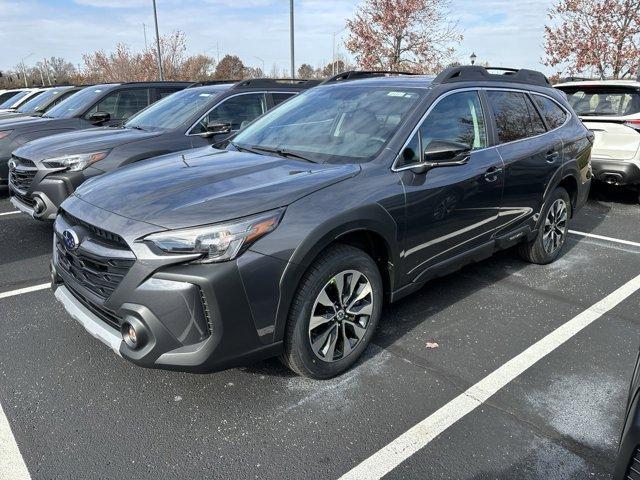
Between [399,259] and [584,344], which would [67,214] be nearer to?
[399,259]

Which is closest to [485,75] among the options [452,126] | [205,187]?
[452,126]

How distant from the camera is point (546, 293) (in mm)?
4438

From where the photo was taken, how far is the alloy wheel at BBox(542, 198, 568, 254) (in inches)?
196

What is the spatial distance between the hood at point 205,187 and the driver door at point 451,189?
541 millimetres

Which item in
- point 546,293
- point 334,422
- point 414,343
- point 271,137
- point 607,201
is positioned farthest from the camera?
→ point 607,201

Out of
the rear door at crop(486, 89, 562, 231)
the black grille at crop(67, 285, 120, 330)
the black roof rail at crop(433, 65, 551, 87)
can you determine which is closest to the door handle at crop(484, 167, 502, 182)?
the rear door at crop(486, 89, 562, 231)

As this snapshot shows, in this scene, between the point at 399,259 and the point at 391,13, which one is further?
the point at 391,13

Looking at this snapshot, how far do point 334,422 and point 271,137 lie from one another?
7.08 feet

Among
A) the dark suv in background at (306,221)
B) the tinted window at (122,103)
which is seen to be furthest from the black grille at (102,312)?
the tinted window at (122,103)

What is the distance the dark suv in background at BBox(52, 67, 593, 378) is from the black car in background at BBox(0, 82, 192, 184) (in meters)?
4.94

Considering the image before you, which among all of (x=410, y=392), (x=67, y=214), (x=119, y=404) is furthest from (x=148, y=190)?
(x=410, y=392)

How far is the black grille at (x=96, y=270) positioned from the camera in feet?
8.36

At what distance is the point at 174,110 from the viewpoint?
648 cm

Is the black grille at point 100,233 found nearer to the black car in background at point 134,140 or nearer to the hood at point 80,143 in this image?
the black car in background at point 134,140
